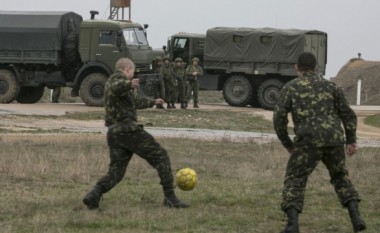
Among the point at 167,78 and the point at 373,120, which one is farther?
the point at 167,78

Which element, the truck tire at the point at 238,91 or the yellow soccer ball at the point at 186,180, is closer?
the yellow soccer ball at the point at 186,180

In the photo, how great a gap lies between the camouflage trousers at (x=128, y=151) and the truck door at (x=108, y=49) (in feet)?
70.7

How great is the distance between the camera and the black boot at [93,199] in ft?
32.1

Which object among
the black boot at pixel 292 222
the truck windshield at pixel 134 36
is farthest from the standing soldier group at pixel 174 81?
the black boot at pixel 292 222

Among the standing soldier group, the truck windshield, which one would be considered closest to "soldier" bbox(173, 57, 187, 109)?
the standing soldier group

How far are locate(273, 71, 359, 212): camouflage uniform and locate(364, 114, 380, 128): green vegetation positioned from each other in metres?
20.9

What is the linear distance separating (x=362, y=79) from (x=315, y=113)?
151 ft

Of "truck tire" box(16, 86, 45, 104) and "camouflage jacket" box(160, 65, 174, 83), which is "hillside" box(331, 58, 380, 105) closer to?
"camouflage jacket" box(160, 65, 174, 83)

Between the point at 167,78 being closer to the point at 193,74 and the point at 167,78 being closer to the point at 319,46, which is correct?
the point at 193,74

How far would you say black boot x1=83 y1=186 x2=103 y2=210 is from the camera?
980 cm

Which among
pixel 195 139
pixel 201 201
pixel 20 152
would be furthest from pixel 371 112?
pixel 201 201

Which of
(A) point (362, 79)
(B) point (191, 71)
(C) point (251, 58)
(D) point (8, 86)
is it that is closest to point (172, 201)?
(B) point (191, 71)

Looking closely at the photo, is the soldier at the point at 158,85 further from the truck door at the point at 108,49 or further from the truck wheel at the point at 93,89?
the truck wheel at the point at 93,89

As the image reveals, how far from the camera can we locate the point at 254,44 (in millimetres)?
35312
